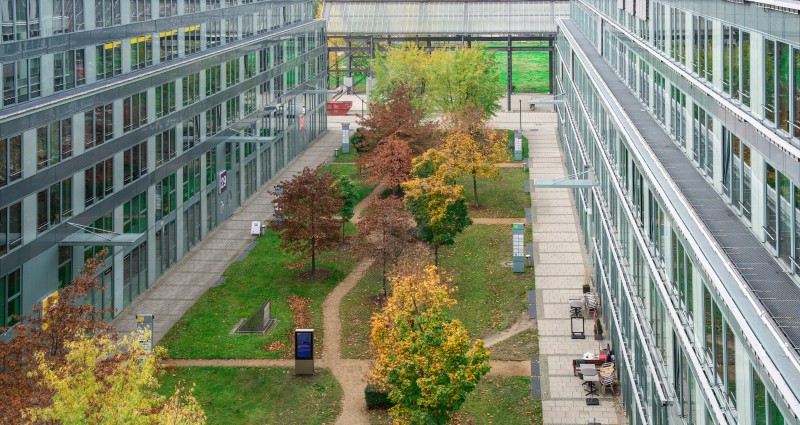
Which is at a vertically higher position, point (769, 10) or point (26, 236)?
point (769, 10)

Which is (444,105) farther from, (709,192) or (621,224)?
(709,192)

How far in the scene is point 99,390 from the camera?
2098cm

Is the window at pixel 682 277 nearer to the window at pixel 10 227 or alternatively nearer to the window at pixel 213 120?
the window at pixel 10 227

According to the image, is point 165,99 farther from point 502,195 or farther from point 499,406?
point 499,406

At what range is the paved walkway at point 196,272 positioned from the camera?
40.4m

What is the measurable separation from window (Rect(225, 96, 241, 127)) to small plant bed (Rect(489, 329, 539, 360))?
81.7ft

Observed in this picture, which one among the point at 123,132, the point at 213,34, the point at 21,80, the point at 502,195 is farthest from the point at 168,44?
the point at 502,195

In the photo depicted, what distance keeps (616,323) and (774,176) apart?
1613 cm

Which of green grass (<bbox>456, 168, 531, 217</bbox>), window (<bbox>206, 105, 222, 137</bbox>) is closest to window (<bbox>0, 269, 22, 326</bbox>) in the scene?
window (<bbox>206, 105, 222, 137</bbox>)

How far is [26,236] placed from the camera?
1331 inches

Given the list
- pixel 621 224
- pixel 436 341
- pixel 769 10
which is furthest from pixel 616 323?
pixel 769 10

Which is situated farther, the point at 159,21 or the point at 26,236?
the point at 159,21

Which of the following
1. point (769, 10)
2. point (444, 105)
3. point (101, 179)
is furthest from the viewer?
point (444, 105)

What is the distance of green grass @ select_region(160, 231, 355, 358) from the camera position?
120 ft
